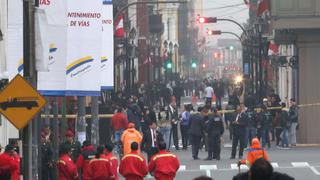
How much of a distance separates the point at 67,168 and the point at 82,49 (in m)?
2.51

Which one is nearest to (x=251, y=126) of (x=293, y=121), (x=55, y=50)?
(x=293, y=121)

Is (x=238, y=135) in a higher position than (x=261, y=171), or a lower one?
lower

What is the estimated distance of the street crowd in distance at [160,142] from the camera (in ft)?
74.8

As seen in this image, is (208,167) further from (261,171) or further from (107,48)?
(261,171)

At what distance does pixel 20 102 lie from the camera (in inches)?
677

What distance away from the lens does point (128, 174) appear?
74.5ft

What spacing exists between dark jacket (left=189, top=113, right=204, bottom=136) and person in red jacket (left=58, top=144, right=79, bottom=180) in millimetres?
13508

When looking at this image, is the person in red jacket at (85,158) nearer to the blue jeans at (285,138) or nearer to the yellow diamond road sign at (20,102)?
the yellow diamond road sign at (20,102)

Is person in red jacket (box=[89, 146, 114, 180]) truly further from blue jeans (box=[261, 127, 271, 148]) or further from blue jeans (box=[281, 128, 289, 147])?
blue jeans (box=[281, 128, 289, 147])

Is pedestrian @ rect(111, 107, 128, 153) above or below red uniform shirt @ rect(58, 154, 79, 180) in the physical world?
above

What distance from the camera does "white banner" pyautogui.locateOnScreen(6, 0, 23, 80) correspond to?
1997 cm

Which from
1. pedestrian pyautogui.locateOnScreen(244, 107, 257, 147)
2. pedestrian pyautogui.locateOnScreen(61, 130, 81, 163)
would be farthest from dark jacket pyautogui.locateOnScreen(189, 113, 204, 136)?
pedestrian pyautogui.locateOnScreen(61, 130, 81, 163)

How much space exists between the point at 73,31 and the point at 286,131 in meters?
17.7

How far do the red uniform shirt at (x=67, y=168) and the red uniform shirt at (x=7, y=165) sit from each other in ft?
3.01
